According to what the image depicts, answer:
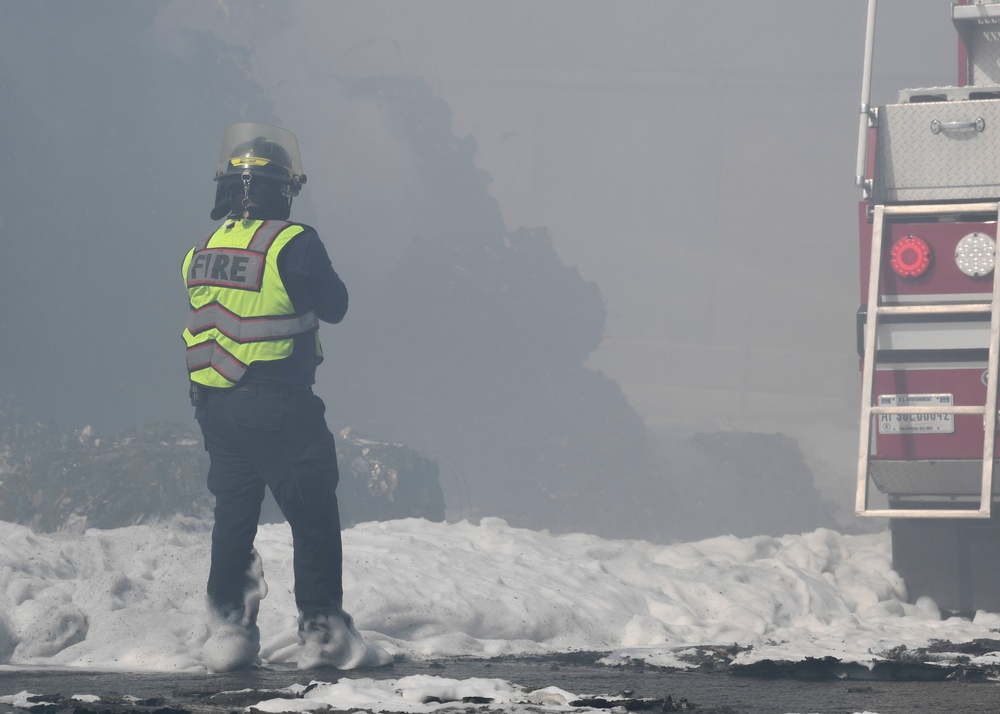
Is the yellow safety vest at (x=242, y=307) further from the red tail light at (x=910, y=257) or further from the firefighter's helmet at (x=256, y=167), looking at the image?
the red tail light at (x=910, y=257)

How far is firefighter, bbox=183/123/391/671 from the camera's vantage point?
3.26 m

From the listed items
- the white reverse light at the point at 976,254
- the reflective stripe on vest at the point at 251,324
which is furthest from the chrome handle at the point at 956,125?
the reflective stripe on vest at the point at 251,324

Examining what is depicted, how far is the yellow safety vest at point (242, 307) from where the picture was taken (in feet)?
10.8

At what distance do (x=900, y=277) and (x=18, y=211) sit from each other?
14.5 m

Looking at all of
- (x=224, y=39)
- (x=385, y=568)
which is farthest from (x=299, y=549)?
(x=224, y=39)

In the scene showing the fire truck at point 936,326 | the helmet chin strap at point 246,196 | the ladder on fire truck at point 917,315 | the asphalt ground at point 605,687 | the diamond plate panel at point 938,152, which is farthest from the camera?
the diamond plate panel at point 938,152

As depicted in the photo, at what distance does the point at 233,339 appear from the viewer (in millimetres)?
3314

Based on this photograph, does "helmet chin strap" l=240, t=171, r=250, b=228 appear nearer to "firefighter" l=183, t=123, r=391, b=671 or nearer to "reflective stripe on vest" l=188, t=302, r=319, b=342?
"firefighter" l=183, t=123, r=391, b=671

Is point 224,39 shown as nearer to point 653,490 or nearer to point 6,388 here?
point 6,388

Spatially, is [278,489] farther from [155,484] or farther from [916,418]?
[155,484]

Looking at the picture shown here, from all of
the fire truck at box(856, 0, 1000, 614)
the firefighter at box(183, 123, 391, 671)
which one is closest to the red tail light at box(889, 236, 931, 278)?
the fire truck at box(856, 0, 1000, 614)

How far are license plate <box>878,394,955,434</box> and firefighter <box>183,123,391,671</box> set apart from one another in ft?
7.36

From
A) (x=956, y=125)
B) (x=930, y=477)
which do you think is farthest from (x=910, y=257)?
(x=930, y=477)

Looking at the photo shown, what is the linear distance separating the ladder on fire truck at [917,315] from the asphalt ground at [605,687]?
1494mm
